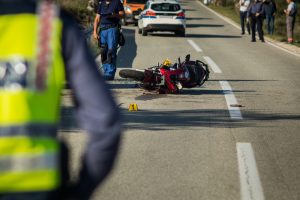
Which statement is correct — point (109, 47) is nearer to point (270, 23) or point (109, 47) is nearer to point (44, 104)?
point (44, 104)

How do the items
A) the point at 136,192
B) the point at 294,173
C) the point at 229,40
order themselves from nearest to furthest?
the point at 136,192 → the point at 294,173 → the point at 229,40

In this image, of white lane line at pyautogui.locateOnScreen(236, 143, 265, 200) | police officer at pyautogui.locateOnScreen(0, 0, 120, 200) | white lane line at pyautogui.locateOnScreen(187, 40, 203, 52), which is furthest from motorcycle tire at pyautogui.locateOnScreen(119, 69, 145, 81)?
white lane line at pyautogui.locateOnScreen(187, 40, 203, 52)

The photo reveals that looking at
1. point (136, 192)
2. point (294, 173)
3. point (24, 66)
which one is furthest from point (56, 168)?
point (294, 173)

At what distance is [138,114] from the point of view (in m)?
11.3

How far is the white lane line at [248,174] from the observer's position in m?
6.80

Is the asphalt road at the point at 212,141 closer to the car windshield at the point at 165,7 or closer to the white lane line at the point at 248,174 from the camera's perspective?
the white lane line at the point at 248,174

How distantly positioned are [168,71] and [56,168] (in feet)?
37.8

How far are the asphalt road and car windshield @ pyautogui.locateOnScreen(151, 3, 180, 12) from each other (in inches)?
573

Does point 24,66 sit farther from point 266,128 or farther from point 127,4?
point 127,4

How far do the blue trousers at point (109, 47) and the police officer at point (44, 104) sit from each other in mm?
12480

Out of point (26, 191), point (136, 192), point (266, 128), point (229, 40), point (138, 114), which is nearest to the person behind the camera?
point (26, 191)

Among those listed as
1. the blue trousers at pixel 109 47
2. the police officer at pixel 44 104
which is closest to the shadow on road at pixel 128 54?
the blue trousers at pixel 109 47

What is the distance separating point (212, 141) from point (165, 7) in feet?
79.3

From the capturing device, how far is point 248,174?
762 centimetres
